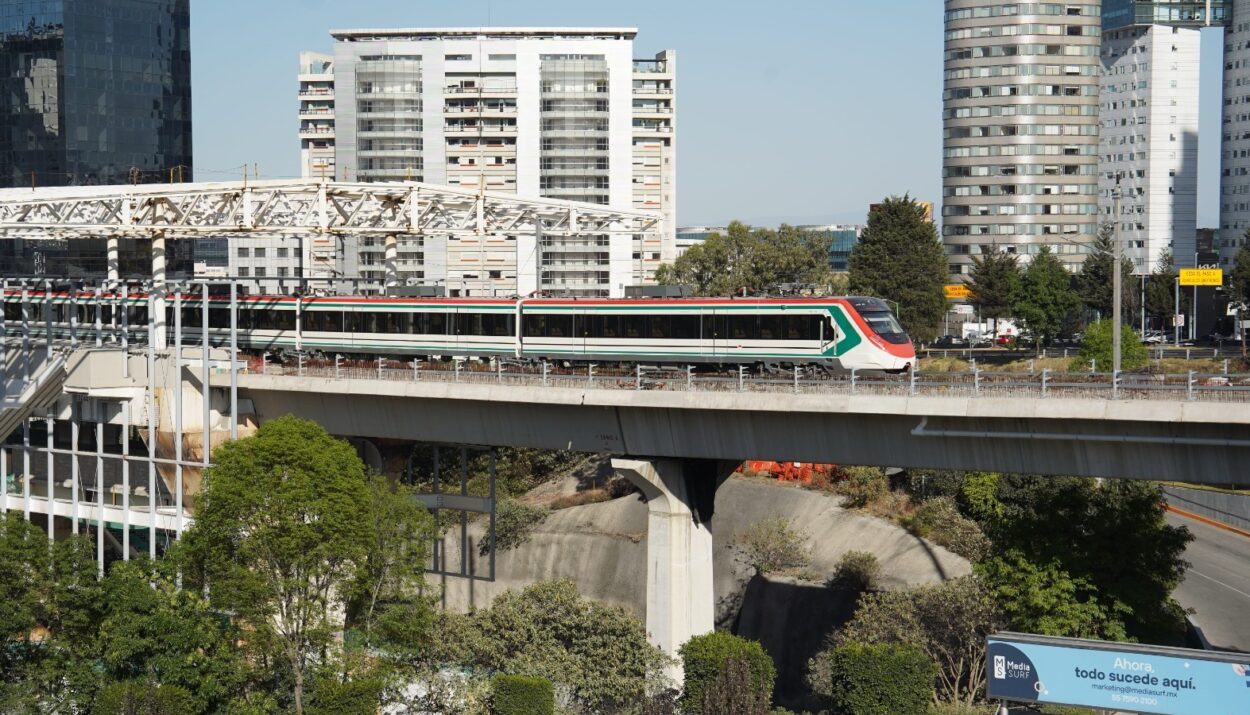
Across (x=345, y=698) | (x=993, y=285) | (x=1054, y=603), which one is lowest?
(x=345, y=698)

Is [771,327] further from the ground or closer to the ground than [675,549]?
further from the ground

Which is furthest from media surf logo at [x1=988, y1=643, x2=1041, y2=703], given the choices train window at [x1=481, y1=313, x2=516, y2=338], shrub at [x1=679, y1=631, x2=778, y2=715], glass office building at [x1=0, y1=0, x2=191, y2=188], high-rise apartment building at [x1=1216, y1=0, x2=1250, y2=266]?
high-rise apartment building at [x1=1216, y1=0, x2=1250, y2=266]

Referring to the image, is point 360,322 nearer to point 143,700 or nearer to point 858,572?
point 858,572

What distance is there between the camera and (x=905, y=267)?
9562 centimetres

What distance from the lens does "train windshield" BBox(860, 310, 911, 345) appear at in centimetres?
4691

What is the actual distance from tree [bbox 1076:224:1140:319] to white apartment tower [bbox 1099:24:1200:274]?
180ft

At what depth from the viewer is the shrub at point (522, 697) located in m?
41.2

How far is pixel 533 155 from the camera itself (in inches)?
4990

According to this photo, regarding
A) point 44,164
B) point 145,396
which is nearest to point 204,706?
point 145,396

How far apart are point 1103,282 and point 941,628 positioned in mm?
66402

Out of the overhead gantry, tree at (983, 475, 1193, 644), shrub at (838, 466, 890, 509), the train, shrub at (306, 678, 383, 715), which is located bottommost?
shrub at (306, 678, 383, 715)

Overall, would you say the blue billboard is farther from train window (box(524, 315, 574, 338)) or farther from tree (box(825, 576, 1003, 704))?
train window (box(524, 315, 574, 338))

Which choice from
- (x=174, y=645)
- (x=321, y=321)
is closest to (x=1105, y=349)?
(x=321, y=321)

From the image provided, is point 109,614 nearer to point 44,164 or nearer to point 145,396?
point 145,396
